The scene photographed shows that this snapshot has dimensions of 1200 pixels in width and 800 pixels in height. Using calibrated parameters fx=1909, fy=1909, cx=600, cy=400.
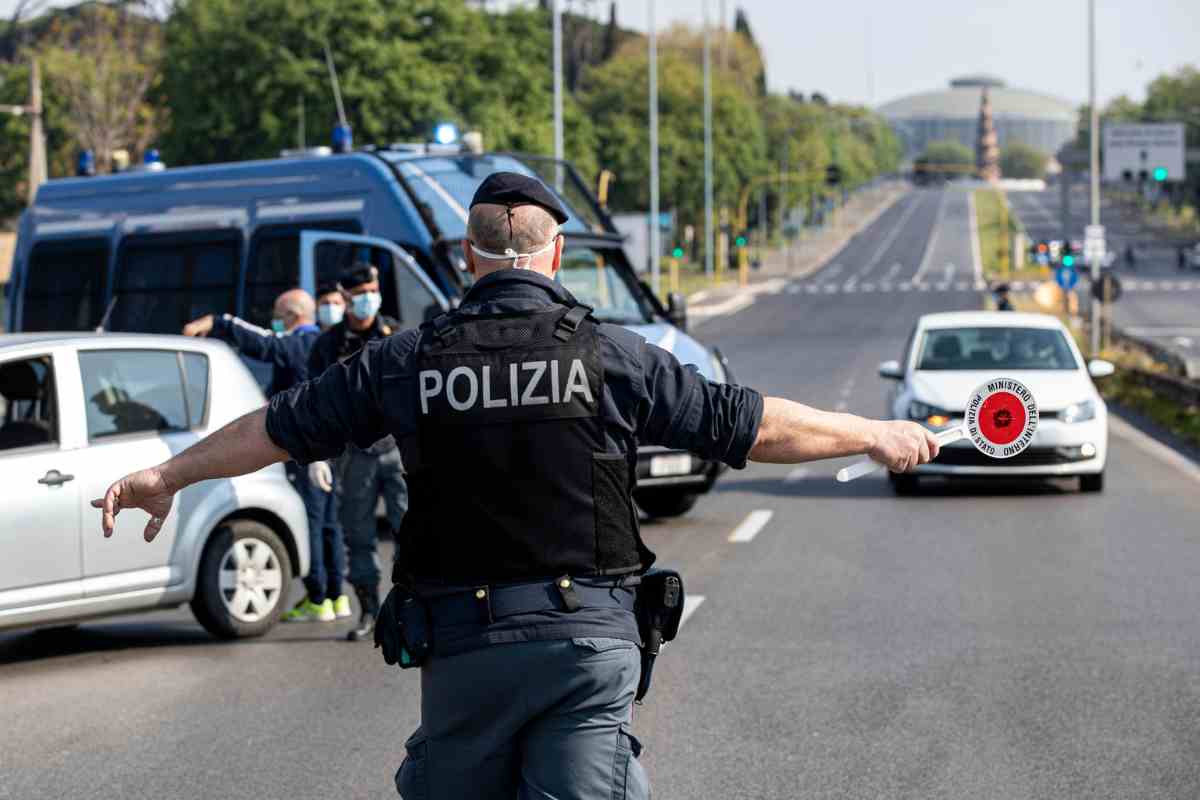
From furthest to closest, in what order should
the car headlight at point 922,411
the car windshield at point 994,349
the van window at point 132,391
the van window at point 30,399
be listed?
the car windshield at point 994,349, the car headlight at point 922,411, the van window at point 132,391, the van window at point 30,399

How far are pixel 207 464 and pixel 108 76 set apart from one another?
5565 centimetres

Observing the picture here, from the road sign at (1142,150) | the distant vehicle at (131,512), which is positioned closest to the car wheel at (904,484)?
the distant vehicle at (131,512)

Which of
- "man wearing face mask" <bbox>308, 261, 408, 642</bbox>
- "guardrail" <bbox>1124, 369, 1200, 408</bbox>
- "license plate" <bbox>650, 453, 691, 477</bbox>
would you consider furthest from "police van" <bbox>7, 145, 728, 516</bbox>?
"guardrail" <bbox>1124, 369, 1200, 408</bbox>

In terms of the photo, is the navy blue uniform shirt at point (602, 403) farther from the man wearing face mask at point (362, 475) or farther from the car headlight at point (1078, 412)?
the car headlight at point (1078, 412)

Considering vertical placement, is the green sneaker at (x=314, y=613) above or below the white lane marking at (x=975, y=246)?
below

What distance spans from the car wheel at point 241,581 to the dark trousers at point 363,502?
1.79 feet

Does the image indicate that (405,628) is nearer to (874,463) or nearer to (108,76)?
(874,463)

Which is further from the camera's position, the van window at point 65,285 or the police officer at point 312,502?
the van window at point 65,285

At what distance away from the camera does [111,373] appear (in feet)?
29.7

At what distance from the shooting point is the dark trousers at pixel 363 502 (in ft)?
29.7

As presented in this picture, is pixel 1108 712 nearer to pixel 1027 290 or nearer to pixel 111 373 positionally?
pixel 111 373

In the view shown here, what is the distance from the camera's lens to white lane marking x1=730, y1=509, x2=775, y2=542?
1355 centimetres

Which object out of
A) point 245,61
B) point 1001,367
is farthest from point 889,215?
point 1001,367

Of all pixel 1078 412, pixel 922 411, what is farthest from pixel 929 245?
pixel 922 411
